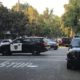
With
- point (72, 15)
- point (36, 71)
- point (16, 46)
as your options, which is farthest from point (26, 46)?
point (72, 15)

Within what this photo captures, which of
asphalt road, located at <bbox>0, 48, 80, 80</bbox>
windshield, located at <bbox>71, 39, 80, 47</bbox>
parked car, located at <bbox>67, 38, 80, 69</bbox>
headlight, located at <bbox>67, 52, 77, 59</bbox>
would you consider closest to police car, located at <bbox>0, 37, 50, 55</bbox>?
asphalt road, located at <bbox>0, 48, 80, 80</bbox>

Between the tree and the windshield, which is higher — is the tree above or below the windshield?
above

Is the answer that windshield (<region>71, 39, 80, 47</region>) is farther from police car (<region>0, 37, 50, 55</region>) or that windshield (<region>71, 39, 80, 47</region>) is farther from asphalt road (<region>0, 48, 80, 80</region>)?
police car (<region>0, 37, 50, 55</region>)

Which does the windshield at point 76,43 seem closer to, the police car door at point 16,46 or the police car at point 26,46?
the police car at point 26,46

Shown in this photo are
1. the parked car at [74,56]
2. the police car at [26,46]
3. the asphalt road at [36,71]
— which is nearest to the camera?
the asphalt road at [36,71]

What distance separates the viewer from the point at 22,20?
63.9m

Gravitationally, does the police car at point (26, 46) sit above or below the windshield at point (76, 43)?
below

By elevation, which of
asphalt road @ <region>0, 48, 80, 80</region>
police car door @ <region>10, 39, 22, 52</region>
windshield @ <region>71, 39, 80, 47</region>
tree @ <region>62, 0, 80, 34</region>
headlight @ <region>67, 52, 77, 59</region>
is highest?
tree @ <region>62, 0, 80, 34</region>

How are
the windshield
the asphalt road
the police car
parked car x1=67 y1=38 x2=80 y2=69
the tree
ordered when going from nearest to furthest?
the asphalt road → parked car x1=67 y1=38 x2=80 y2=69 → the windshield → the police car → the tree

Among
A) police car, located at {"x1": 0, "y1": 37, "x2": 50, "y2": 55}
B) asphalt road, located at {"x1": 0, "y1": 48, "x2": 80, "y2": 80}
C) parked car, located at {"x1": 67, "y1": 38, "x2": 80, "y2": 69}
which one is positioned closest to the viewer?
asphalt road, located at {"x1": 0, "y1": 48, "x2": 80, "y2": 80}

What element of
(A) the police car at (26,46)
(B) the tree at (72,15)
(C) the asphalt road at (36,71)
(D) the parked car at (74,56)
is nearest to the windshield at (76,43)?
(D) the parked car at (74,56)

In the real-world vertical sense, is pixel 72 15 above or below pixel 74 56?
above

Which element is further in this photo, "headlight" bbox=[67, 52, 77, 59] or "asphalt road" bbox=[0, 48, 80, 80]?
"headlight" bbox=[67, 52, 77, 59]

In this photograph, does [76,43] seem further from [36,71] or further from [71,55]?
[36,71]
